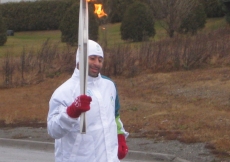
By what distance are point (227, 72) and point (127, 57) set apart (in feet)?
14.7

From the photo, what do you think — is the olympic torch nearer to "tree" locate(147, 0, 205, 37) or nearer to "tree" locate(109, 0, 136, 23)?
"tree" locate(147, 0, 205, 37)

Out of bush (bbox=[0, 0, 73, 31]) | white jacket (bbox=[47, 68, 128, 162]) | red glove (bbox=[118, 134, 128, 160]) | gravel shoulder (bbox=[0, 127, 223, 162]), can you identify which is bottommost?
bush (bbox=[0, 0, 73, 31])

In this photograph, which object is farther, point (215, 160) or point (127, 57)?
point (127, 57)

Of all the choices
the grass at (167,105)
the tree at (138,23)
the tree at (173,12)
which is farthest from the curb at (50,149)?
the tree at (173,12)

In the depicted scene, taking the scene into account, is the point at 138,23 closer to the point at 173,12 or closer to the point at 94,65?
the point at 173,12

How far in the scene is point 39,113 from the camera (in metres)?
19.0

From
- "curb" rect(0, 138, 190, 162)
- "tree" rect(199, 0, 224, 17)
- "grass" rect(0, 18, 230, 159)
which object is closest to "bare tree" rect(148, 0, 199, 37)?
"tree" rect(199, 0, 224, 17)

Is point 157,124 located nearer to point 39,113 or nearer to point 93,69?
point 39,113

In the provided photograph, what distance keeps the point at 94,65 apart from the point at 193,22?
32877 millimetres

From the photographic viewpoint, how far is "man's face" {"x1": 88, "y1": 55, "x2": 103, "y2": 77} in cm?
516

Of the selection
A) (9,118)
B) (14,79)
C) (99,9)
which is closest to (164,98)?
(9,118)

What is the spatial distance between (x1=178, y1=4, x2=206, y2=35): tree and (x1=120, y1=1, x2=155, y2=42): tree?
6.73 ft

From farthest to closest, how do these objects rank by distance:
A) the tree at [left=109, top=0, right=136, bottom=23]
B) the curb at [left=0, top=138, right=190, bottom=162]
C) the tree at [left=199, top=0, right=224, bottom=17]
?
the tree at [left=109, top=0, right=136, bottom=23]
the tree at [left=199, top=0, right=224, bottom=17]
the curb at [left=0, top=138, right=190, bottom=162]

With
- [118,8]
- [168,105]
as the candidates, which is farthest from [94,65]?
[118,8]
